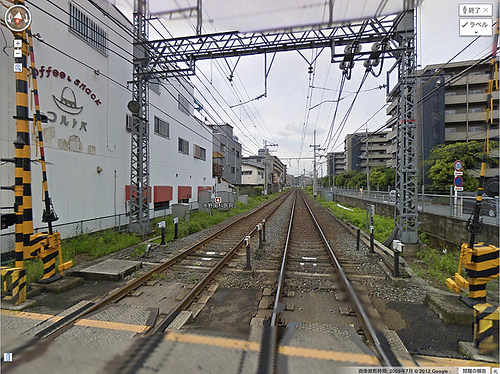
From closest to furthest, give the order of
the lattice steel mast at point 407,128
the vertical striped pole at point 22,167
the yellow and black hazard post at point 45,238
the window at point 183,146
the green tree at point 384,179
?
the vertical striped pole at point 22,167
the yellow and black hazard post at point 45,238
the lattice steel mast at point 407,128
the window at point 183,146
the green tree at point 384,179

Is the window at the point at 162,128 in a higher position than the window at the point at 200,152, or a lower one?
higher

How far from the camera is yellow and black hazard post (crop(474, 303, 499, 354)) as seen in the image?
9.50 ft

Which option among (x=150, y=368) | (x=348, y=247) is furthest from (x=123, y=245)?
(x=348, y=247)

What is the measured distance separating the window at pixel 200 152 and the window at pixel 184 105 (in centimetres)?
322

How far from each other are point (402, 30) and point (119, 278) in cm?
1105

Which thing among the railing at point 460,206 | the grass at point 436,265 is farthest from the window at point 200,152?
the railing at point 460,206

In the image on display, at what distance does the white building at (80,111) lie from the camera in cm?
776

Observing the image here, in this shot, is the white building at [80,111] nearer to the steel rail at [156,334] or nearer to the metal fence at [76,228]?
the metal fence at [76,228]

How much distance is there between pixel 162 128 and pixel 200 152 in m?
7.35

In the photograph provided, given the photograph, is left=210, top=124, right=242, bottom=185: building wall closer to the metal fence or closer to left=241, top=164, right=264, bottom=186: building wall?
left=241, top=164, right=264, bottom=186: building wall

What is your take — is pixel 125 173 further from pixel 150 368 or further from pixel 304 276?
pixel 150 368

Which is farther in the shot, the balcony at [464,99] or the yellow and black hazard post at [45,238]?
the balcony at [464,99]

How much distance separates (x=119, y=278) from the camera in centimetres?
557

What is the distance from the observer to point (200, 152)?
76.3 feet
